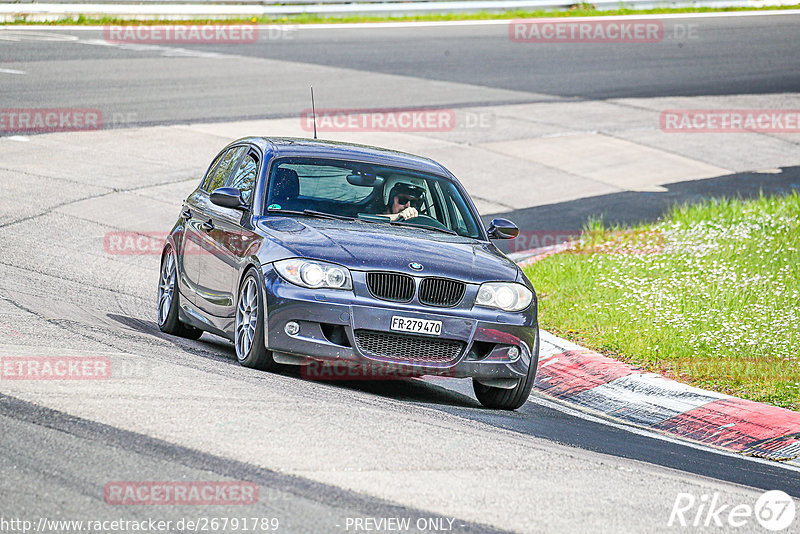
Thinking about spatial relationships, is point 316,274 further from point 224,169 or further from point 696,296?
point 696,296

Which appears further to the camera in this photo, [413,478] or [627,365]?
[627,365]

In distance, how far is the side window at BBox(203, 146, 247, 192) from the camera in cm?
1019

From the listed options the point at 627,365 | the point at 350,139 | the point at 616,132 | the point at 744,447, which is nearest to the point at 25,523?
the point at 744,447

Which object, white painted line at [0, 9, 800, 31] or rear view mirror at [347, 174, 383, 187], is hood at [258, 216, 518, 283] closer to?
rear view mirror at [347, 174, 383, 187]

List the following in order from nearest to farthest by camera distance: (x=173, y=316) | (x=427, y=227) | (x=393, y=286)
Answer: (x=393, y=286) → (x=427, y=227) → (x=173, y=316)

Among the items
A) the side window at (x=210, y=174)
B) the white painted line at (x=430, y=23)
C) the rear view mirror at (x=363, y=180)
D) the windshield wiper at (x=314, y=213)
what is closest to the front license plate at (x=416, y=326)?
the windshield wiper at (x=314, y=213)

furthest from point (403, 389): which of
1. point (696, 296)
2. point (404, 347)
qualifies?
point (696, 296)

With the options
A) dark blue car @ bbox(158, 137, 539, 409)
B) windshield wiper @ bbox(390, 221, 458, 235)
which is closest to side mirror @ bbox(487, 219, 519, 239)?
dark blue car @ bbox(158, 137, 539, 409)

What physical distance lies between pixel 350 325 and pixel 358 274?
1.08ft

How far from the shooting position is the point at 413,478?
5789 millimetres

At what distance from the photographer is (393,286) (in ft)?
26.3

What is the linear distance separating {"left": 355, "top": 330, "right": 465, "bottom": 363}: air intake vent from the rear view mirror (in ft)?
5.51

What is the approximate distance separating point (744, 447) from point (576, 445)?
142cm

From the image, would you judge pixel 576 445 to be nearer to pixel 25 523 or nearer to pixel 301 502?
pixel 301 502
